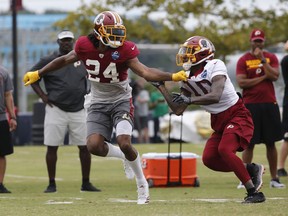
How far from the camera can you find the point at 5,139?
14.3 meters

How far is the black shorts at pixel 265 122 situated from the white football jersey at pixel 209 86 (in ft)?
10.3

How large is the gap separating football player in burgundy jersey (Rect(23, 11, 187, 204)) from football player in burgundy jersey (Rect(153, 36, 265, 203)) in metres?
0.43

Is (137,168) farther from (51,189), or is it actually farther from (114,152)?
(51,189)

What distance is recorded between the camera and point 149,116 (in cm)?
3091

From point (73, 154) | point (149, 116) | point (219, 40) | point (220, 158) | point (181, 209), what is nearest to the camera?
point (181, 209)

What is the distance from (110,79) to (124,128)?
59cm

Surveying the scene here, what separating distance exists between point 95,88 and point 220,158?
1.73 metres

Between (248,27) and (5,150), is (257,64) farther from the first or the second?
(248,27)

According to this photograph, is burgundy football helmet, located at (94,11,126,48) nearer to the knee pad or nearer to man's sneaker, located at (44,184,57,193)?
the knee pad

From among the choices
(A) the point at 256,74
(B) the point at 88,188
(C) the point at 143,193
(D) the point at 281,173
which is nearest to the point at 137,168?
(C) the point at 143,193

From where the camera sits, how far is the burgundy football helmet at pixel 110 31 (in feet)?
36.5

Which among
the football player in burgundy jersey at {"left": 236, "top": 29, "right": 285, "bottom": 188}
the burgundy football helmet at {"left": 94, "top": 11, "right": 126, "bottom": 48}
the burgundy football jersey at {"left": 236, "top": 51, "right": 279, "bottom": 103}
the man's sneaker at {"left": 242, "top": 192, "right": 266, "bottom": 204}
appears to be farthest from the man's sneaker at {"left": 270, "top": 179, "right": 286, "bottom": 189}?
the burgundy football helmet at {"left": 94, "top": 11, "right": 126, "bottom": 48}

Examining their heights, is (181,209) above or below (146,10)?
below

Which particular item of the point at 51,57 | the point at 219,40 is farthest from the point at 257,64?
the point at 219,40
